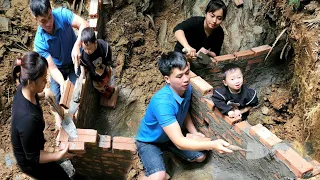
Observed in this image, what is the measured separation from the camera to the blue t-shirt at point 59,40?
3279mm

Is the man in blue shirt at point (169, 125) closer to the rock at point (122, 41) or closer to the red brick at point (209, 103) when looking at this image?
the red brick at point (209, 103)

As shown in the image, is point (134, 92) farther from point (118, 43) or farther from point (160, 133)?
point (160, 133)

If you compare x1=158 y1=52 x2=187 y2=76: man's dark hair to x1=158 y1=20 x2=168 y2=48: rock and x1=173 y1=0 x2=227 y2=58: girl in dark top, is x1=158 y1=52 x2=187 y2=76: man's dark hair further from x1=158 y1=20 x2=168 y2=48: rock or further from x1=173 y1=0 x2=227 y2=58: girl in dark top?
x1=158 y1=20 x2=168 y2=48: rock

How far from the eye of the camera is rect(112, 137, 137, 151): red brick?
123 inches

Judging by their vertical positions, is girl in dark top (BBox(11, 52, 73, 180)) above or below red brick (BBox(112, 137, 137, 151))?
above

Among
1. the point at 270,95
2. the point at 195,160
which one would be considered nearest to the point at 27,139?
the point at 195,160

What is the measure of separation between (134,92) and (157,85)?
0.34m

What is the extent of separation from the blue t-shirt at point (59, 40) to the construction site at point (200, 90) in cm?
45

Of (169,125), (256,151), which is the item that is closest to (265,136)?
(256,151)

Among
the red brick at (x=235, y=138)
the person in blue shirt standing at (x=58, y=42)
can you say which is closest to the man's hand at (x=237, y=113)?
the red brick at (x=235, y=138)

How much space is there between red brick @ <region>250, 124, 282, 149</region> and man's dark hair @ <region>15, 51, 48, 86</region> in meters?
1.80

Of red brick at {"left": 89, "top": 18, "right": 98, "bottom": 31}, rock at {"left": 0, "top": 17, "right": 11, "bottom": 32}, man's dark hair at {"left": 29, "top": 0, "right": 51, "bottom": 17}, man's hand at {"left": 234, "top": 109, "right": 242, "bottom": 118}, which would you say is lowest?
man's hand at {"left": 234, "top": 109, "right": 242, "bottom": 118}

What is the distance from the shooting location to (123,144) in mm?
3174

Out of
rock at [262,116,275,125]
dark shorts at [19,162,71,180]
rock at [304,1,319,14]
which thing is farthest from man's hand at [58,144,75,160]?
rock at [304,1,319,14]
